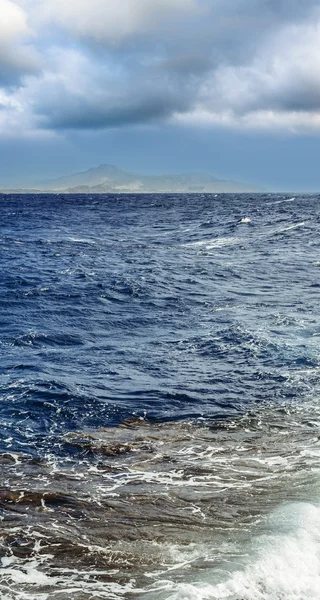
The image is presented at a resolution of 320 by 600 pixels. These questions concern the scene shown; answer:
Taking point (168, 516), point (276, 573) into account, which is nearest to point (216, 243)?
point (168, 516)

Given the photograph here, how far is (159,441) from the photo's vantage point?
1568 centimetres

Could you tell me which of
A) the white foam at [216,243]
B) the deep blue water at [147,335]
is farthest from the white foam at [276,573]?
the white foam at [216,243]

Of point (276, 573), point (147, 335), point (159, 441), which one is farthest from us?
point (147, 335)

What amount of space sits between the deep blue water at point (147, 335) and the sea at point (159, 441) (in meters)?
0.11

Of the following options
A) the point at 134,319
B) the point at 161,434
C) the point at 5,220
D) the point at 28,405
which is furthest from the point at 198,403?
the point at 5,220

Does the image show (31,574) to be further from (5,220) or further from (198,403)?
(5,220)

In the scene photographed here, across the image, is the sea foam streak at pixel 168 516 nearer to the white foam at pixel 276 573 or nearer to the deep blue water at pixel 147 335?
the white foam at pixel 276 573

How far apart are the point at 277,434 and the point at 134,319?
1480 centimetres

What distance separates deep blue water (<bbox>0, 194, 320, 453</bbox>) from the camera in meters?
18.5

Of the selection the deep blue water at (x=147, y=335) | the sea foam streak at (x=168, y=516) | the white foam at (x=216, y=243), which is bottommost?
the sea foam streak at (x=168, y=516)

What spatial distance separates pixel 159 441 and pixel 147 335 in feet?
36.9

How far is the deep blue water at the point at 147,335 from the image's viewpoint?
18.5 meters

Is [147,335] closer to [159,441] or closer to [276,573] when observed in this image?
[159,441]

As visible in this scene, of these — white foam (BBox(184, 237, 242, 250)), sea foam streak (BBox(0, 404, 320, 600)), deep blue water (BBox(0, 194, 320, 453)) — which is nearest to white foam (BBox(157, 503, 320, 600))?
sea foam streak (BBox(0, 404, 320, 600))
